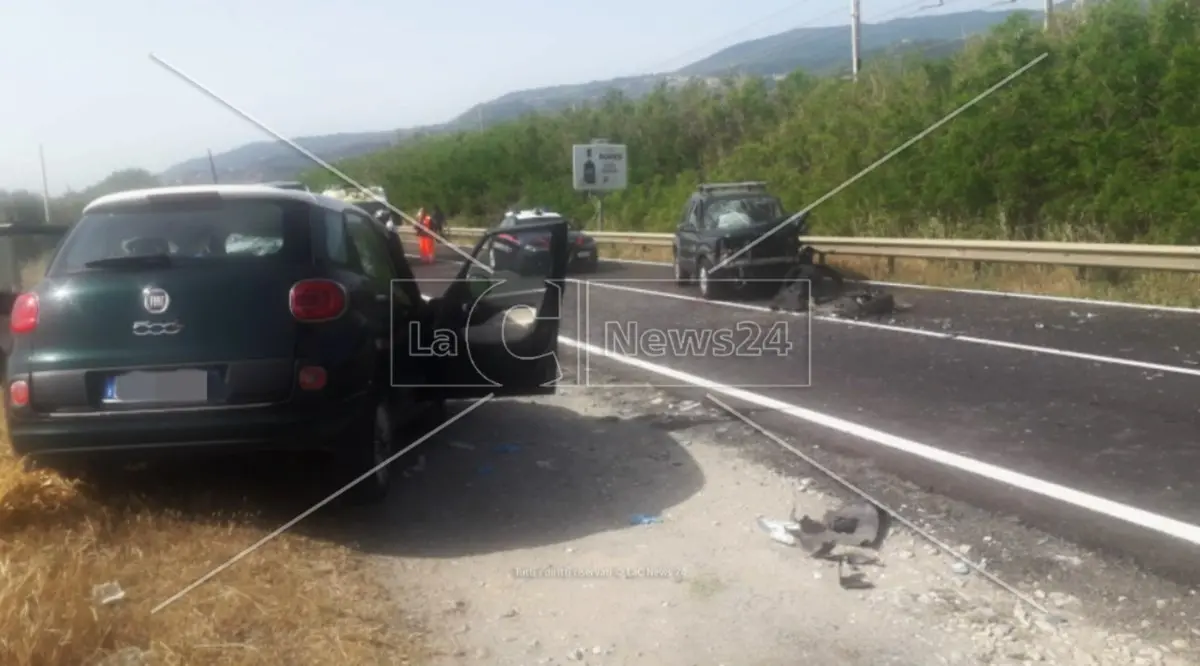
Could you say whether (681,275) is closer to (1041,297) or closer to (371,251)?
(1041,297)

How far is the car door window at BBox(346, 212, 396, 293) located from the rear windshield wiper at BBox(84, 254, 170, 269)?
3.68 feet

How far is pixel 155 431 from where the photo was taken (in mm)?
5281

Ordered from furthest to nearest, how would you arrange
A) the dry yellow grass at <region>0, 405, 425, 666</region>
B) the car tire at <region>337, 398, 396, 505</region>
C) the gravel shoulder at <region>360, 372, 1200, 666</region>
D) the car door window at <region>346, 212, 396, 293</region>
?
the car door window at <region>346, 212, 396, 293</region>, the car tire at <region>337, 398, 396, 505</region>, the gravel shoulder at <region>360, 372, 1200, 666</region>, the dry yellow grass at <region>0, 405, 425, 666</region>

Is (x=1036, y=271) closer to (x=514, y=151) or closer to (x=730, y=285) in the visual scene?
(x=730, y=285)

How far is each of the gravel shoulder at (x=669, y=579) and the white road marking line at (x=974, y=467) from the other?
32.4 inches

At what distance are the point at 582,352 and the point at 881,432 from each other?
5157 mm

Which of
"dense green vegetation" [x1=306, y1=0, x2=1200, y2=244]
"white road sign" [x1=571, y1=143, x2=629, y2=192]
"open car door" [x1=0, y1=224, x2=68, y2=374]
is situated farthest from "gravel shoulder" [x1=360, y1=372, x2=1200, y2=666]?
"white road sign" [x1=571, y1=143, x2=629, y2=192]

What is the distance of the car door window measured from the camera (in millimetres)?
6398

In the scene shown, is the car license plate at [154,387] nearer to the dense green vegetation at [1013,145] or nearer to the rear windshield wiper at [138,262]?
the rear windshield wiper at [138,262]

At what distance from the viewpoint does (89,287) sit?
544 cm

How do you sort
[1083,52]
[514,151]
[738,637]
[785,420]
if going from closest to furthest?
[738,637] < [785,420] < [1083,52] < [514,151]

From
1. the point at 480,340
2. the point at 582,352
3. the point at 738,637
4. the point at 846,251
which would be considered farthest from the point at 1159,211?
the point at 738,637

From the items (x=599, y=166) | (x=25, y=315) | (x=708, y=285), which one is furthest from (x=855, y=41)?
(x=25, y=315)
